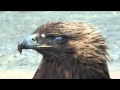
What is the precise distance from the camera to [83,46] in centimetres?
429

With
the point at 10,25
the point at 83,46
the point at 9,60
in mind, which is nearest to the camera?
the point at 83,46

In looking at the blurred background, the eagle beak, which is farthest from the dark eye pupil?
the blurred background

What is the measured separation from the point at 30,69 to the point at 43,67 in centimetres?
174

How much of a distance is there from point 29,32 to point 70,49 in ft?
9.47

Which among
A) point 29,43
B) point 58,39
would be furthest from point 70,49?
point 29,43

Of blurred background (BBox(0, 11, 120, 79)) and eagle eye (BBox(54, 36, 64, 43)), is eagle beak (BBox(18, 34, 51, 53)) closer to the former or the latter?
eagle eye (BBox(54, 36, 64, 43))

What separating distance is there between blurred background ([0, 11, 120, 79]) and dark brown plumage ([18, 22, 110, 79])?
97cm

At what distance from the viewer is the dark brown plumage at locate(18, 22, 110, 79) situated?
169 inches

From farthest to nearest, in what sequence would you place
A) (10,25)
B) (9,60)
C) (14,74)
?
1. (10,25)
2. (9,60)
3. (14,74)

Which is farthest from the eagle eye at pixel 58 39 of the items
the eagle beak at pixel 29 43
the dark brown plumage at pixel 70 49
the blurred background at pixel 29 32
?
the blurred background at pixel 29 32

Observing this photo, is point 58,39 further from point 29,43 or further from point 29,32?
point 29,32

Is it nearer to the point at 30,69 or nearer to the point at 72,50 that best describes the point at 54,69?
the point at 72,50

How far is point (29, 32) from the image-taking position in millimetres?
7172

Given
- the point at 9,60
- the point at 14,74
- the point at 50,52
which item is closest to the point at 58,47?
the point at 50,52
